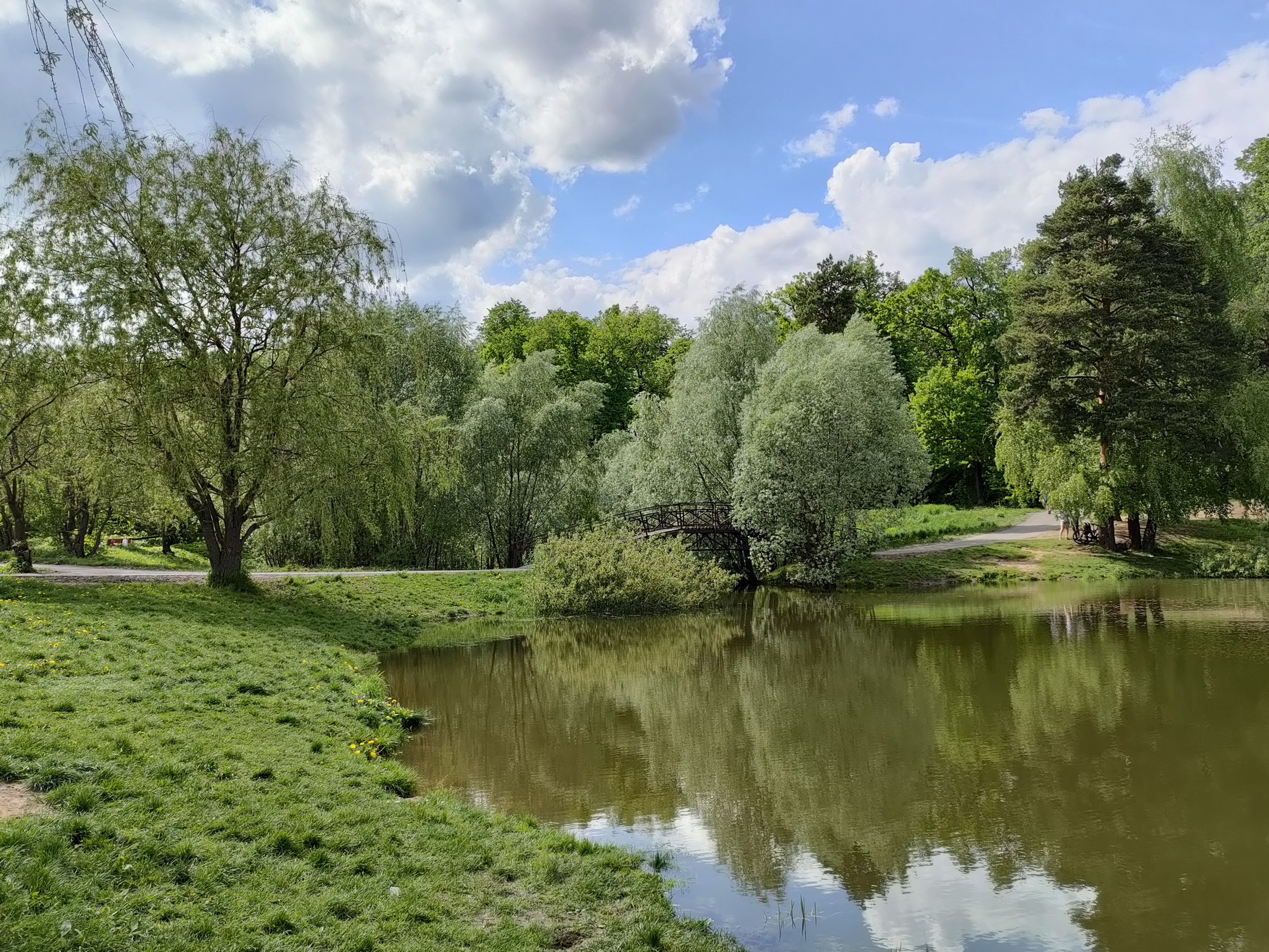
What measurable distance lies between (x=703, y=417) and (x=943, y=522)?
1417 centimetres

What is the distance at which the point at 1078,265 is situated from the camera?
1141 inches

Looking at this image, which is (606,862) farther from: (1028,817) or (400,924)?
(1028,817)

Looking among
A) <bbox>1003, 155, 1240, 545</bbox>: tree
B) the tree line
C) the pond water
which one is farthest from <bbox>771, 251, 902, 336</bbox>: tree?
the pond water

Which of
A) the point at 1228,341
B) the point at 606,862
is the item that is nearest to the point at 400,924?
the point at 606,862

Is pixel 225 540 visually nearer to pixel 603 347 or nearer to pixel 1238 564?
pixel 1238 564

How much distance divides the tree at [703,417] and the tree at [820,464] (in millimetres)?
1976

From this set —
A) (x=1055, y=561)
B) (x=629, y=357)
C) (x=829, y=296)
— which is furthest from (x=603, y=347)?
(x=1055, y=561)

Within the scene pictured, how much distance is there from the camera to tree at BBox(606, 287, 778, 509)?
31.8 metres

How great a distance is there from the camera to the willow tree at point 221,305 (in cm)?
1881

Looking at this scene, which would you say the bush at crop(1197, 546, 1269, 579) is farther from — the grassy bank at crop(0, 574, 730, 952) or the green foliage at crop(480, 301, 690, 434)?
the green foliage at crop(480, 301, 690, 434)

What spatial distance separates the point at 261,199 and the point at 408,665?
1194cm

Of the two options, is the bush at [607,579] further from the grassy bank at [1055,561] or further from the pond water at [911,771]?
the grassy bank at [1055,561]

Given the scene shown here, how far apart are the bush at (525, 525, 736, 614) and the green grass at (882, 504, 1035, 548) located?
11377 mm

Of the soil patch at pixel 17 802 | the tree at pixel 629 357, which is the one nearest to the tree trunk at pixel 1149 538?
the tree at pixel 629 357
